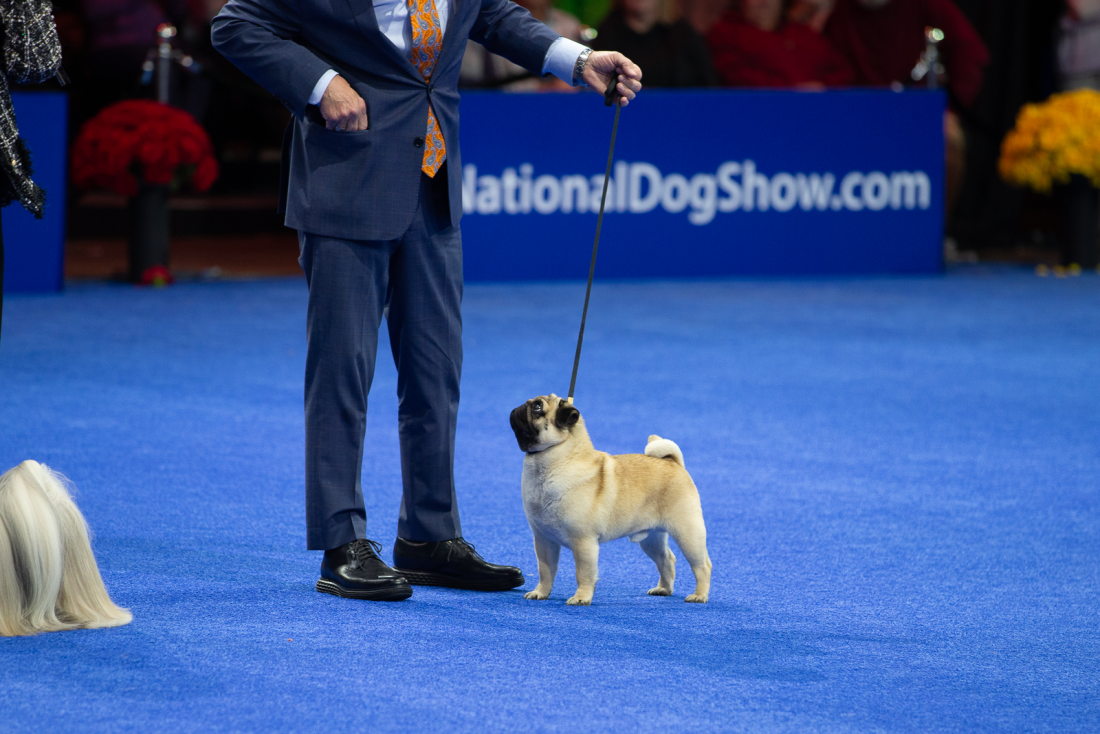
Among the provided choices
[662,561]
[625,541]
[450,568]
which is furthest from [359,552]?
[625,541]

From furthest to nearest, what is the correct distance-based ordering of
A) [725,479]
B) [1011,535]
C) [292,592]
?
[725,479] → [1011,535] → [292,592]

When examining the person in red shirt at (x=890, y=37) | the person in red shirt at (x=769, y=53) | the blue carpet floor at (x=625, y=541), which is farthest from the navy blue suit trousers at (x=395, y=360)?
the person in red shirt at (x=890, y=37)

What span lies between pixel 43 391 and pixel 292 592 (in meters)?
2.70

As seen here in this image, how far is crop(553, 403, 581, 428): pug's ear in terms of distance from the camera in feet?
9.60

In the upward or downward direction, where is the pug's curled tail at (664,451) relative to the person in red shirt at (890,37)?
downward

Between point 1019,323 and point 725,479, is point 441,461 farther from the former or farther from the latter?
point 1019,323

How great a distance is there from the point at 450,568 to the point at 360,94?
1015mm

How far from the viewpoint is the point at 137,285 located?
8.53 metres

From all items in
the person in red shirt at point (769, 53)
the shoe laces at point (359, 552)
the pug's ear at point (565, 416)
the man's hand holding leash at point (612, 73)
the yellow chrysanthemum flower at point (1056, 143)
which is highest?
the person in red shirt at point (769, 53)

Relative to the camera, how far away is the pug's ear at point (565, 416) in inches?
115

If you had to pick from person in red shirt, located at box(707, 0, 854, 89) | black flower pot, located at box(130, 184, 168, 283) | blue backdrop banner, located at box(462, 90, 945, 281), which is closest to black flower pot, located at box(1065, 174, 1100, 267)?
blue backdrop banner, located at box(462, 90, 945, 281)

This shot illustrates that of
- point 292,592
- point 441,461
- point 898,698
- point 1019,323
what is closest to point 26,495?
point 292,592

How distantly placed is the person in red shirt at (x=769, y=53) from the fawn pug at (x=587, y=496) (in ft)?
25.1

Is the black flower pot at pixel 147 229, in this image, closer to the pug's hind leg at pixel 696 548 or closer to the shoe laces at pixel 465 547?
the shoe laces at pixel 465 547
